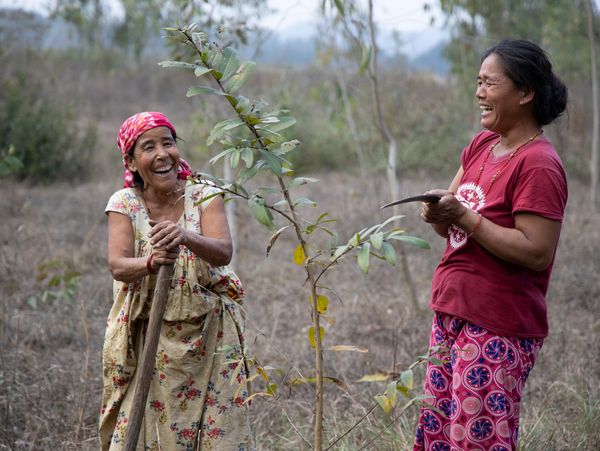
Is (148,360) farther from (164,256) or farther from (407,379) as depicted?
(407,379)

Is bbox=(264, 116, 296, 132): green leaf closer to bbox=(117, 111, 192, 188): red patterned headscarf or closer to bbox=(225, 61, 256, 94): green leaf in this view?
bbox=(225, 61, 256, 94): green leaf

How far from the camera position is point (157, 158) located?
2148 millimetres

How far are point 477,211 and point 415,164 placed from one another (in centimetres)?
857

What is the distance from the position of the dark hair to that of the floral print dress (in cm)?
96

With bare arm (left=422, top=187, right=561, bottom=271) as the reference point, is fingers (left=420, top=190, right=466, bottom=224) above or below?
above

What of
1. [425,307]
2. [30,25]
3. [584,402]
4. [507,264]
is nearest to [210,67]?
[507,264]

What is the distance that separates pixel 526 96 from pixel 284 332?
2.86m

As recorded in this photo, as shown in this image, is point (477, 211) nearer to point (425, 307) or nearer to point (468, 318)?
point (468, 318)

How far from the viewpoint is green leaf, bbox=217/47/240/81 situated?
165cm

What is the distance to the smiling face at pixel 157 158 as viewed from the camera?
215cm

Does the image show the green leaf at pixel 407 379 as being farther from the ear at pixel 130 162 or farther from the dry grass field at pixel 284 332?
the ear at pixel 130 162

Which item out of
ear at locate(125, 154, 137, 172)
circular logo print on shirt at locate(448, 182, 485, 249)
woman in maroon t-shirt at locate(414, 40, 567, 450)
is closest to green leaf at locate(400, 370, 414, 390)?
woman in maroon t-shirt at locate(414, 40, 567, 450)

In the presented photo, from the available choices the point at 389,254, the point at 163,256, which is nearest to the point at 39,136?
the point at 163,256

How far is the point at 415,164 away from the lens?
409 inches
